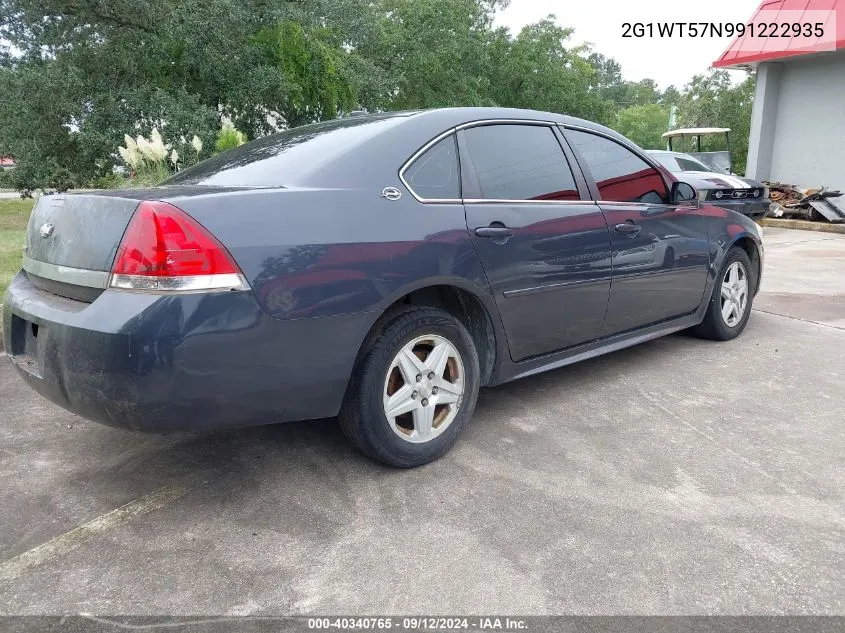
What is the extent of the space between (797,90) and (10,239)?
50.3 ft

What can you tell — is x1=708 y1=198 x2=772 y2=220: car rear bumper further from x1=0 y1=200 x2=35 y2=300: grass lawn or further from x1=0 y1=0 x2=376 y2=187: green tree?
x1=0 y1=0 x2=376 y2=187: green tree

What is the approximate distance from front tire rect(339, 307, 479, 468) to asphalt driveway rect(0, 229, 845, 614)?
0.45 ft

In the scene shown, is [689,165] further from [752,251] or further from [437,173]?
[437,173]

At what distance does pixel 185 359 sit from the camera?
2289 millimetres

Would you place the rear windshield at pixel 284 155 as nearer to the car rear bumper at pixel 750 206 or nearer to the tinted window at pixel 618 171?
the tinted window at pixel 618 171

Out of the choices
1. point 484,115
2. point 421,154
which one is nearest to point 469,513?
point 421,154

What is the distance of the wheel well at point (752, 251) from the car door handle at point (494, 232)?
267 centimetres

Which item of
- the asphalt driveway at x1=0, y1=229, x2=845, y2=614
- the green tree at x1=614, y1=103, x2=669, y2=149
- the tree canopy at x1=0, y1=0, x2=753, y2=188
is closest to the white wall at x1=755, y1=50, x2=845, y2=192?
the tree canopy at x1=0, y1=0, x2=753, y2=188

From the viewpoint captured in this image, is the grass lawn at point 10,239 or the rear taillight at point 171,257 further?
the grass lawn at point 10,239

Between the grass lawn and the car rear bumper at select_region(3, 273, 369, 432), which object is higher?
the car rear bumper at select_region(3, 273, 369, 432)

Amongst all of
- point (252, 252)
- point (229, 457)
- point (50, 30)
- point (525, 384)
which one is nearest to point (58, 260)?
point (252, 252)

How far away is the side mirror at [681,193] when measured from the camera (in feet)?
14.2

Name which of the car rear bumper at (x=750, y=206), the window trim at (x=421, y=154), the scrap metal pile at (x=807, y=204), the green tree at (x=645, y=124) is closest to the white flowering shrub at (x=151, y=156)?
the window trim at (x=421, y=154)

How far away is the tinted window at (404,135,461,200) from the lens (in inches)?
116
